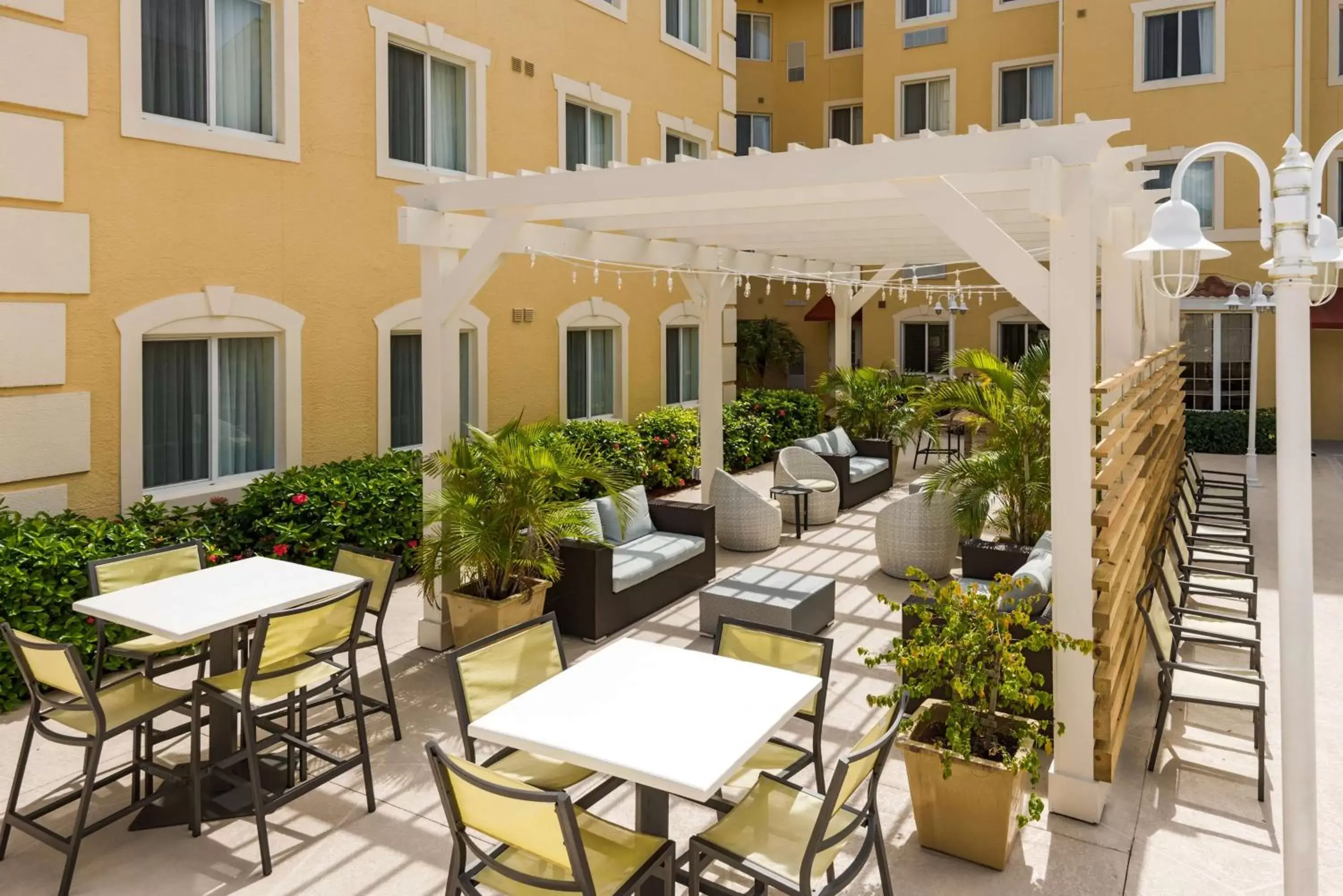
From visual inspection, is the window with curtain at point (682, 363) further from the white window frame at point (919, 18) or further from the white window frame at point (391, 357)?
the white window frame at point (919, 18)

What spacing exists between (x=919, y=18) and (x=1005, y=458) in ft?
51.8

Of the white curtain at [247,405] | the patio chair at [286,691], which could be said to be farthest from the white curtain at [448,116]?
A: the patio chair at [286,691]

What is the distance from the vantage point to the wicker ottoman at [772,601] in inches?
280

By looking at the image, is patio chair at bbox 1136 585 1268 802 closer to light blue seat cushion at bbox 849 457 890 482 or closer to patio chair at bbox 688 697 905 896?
patio chair at bbox 688 697 905 896

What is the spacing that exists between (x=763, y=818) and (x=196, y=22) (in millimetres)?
8015

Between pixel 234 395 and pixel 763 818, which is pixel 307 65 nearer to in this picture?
pixel 234 395

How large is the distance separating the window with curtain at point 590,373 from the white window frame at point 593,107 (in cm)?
232

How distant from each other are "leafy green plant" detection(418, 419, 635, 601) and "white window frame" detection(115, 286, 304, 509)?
2.53 meters

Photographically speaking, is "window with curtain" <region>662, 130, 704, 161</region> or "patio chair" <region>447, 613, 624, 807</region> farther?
"window with curtain" <region>662, 130, 704, 161</region>

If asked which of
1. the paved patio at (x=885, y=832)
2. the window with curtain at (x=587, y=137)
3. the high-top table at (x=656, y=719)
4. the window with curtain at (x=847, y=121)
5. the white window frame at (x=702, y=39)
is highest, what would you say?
the window with curtain at (x=847, y=121)

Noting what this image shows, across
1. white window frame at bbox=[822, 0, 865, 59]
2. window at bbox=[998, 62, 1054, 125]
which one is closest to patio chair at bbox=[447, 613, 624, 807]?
window at bbox=[998, 62, 1054, 125]

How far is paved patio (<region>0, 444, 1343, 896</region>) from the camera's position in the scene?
14.2ft

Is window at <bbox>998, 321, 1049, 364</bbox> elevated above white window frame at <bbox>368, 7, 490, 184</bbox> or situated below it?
below

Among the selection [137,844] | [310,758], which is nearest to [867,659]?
[310,758]
